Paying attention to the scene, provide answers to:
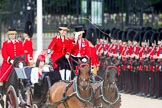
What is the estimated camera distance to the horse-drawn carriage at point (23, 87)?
15.4 m

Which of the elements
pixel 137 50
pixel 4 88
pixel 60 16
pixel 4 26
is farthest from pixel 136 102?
pixel 4 26

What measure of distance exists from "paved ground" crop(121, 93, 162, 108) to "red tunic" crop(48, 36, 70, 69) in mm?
3394

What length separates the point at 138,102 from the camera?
2003 centimetres

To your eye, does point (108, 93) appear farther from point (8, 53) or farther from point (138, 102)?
point (138, 102)

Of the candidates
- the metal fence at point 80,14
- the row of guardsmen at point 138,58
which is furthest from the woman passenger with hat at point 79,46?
the metal fence at point 80,14

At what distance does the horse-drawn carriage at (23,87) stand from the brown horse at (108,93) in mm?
1483

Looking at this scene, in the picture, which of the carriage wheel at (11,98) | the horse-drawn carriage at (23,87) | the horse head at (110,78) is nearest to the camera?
the horse head at (110,78)

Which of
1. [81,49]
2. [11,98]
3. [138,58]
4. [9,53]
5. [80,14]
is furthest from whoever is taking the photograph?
[80,14]

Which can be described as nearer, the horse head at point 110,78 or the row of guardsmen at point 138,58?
the horse head at point 110,78

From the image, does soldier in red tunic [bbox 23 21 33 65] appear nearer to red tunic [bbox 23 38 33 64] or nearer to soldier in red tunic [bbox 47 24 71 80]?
red tunic [bbox 23 38 33 64]

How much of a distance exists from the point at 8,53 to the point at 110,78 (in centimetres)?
378

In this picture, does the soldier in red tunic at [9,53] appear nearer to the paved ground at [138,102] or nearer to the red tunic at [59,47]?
the red tunic at [59,47]

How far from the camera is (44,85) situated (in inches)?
609

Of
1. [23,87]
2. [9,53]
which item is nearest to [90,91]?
[23,87]
